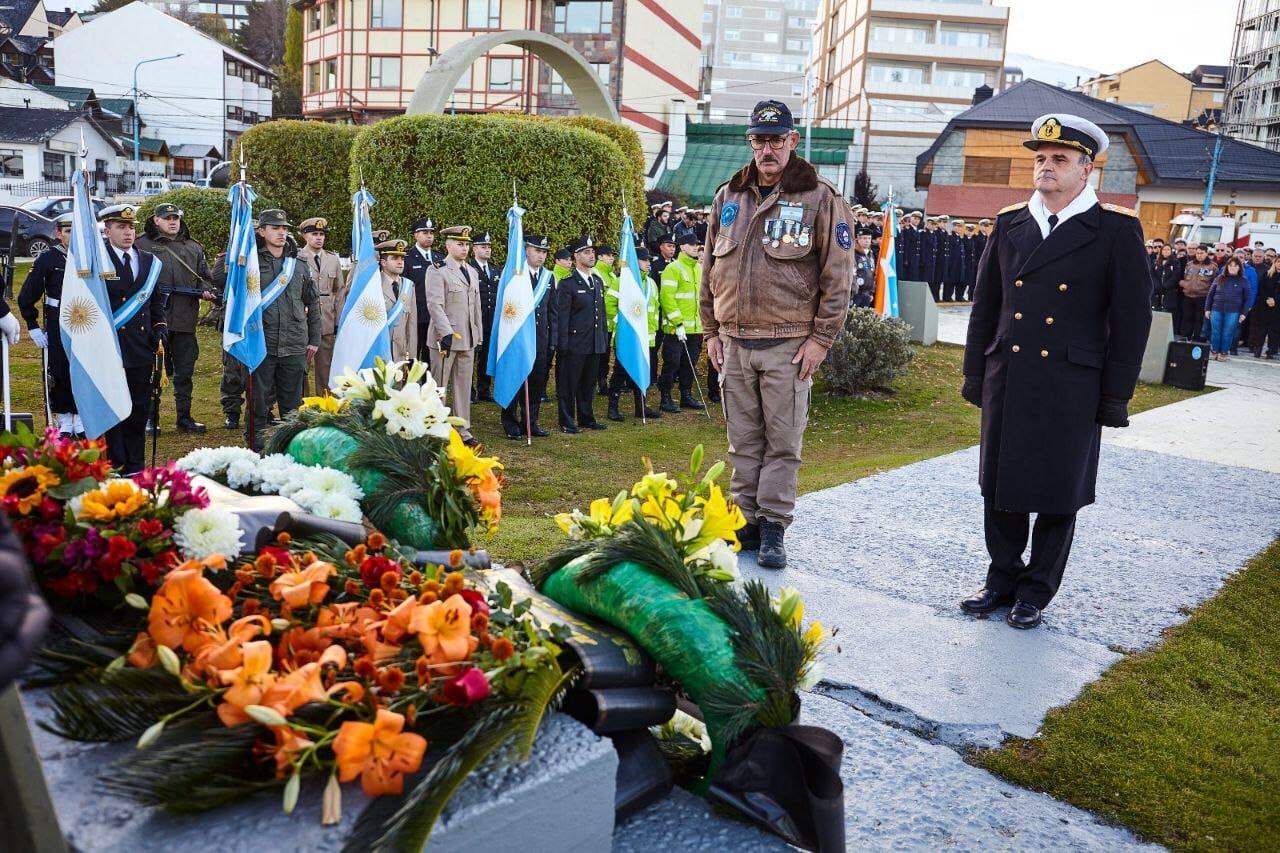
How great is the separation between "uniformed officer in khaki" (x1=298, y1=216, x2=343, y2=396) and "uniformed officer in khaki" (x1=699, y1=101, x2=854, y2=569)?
6811 mm

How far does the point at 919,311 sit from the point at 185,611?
17.8m

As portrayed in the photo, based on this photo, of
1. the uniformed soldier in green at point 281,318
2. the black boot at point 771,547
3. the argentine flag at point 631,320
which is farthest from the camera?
the argentine flag at point 631,320

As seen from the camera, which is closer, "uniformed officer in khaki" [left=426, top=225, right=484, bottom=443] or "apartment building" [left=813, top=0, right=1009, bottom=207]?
"uniformed officer in khaki" [left=426, top=225, right=484, bottom=443]

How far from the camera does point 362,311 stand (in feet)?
32.2

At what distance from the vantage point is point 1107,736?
3465mm

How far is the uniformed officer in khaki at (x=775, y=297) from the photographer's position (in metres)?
5.02

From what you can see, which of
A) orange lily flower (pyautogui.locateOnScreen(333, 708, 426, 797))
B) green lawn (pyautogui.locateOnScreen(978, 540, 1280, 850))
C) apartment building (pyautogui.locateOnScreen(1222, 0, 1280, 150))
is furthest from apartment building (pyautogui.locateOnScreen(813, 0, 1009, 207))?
orange lily flower (pyautogui.locateOnScreen(333, 708, 426, 797))

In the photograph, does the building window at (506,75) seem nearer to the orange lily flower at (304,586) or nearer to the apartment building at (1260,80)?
the apartment building at (1260,80)

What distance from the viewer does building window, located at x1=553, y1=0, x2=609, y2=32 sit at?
47791 mm

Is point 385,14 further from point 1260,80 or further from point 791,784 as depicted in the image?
point 1260,80

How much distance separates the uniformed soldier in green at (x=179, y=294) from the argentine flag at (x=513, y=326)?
9.51 ft

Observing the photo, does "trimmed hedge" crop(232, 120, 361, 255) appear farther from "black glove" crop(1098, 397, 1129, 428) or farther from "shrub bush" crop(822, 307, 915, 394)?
"black glove" crop(1098, 397, 1129, 428)

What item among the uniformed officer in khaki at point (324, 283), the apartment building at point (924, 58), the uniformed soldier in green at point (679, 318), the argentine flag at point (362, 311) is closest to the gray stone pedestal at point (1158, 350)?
the uniformed soldier in green at point (679, 318)

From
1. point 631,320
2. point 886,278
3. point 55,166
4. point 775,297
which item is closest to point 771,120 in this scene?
point 775,297
